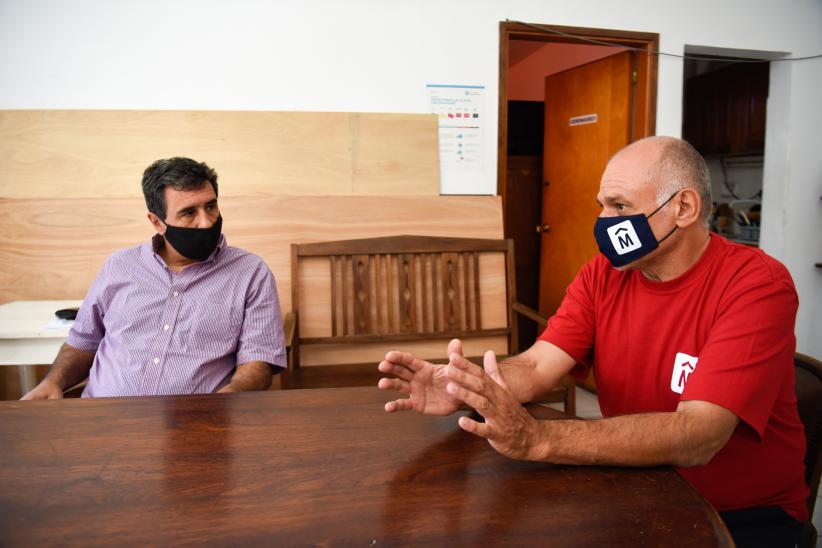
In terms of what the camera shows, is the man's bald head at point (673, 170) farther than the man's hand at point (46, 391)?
No

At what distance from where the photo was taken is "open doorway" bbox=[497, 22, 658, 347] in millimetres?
3336

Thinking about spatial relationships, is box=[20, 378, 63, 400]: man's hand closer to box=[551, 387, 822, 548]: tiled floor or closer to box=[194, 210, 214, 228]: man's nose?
box=[194, 210, 214, 228]: man's nose

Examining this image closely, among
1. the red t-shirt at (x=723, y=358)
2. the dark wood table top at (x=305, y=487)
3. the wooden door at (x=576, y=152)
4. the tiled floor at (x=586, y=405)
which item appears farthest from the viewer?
the wooden door at (x=576, y=152)

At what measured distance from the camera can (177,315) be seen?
183cm

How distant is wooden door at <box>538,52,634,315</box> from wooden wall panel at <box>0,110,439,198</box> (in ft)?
4.41

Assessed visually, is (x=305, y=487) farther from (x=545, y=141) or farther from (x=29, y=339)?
(x=545, y=141)

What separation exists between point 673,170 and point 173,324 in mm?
1531

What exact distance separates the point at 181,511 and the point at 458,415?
0.57 meters

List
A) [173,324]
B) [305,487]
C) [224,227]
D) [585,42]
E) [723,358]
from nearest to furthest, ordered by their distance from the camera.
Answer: [305,487] < [723,358] < [173,324] < [224,227] < [585,42]

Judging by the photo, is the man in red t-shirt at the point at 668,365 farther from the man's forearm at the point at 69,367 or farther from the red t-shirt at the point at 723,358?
the man's forearm at the point at 69,367

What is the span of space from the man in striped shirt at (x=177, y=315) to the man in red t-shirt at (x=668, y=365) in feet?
2.91

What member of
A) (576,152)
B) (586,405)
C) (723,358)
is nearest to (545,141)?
(576,152)

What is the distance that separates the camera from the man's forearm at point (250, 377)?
5.60 feet

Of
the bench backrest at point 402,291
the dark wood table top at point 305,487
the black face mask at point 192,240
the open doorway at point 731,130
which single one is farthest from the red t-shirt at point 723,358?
the open doorway at point 731,130
